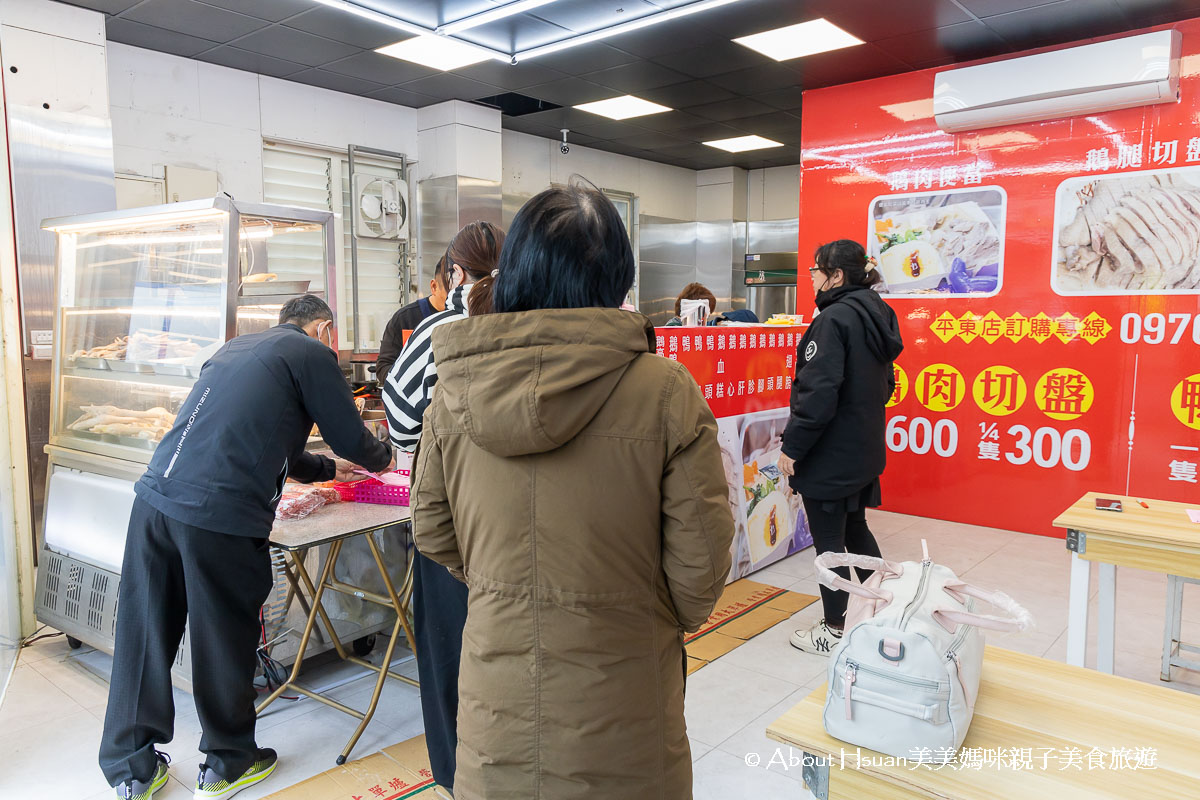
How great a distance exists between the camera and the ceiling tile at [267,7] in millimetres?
4668

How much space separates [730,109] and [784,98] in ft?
1.84

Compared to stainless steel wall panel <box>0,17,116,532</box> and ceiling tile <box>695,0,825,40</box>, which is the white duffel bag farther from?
ceiling tile <box>695,0,825,40</box>

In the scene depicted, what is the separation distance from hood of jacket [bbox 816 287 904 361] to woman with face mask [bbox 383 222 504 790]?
65.0 inches

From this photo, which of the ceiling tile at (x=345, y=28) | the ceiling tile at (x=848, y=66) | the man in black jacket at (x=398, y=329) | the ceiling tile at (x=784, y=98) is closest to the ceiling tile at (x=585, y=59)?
the ceiling tile at (x=345, y=28)

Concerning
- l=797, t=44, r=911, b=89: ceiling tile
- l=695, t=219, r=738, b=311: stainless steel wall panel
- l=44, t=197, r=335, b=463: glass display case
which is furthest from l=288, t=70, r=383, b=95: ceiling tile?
l=695, t=219, r=738, b=311: stainless steel wall panel

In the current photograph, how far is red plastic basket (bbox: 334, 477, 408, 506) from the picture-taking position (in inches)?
117

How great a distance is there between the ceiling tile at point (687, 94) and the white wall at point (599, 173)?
1.14m

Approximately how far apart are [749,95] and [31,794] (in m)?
6.52

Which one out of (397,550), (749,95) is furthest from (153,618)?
(749,95)

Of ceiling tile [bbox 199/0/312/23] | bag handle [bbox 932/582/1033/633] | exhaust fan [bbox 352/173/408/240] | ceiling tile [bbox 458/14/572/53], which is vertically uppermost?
ceiling tile [bbox 458/14/572/53]

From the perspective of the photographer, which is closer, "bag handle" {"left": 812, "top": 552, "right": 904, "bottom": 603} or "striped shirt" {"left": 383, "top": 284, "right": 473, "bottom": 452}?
"bag handle" {"left": 812, "top": 552, "right": 904, "bottom": 603}

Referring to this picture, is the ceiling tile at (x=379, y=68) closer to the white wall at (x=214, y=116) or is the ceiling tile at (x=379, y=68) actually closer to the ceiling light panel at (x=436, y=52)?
the ceiling light panel at (x=436, y=52)

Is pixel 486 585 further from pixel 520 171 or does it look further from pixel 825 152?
pixel 520 171

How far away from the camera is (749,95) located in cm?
667
